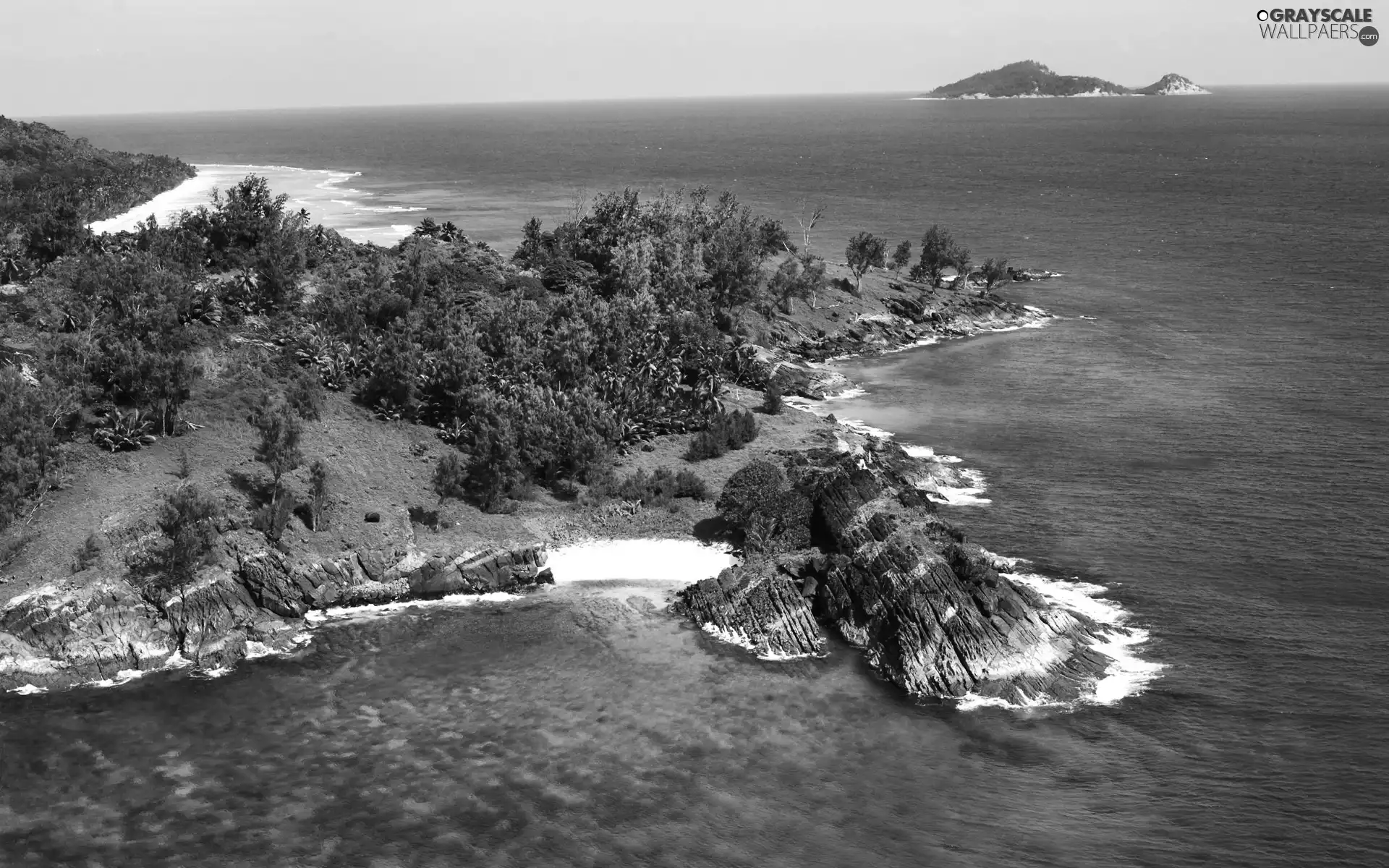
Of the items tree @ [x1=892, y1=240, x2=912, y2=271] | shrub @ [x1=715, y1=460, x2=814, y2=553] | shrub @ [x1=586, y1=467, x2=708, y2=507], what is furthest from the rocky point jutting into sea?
tree @ [x1=892, y1=240, x2=912, y2=271]

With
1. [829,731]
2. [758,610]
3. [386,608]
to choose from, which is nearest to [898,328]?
[758,610]

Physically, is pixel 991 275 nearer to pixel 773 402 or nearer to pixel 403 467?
pixel 773 402

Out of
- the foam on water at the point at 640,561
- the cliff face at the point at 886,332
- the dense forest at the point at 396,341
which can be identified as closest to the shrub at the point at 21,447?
the dense forest at the point at 396,341

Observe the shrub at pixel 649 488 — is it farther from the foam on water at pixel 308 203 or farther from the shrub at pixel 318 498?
the foam on water at pixel 308 203

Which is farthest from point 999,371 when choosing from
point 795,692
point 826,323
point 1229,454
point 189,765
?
point 189,765

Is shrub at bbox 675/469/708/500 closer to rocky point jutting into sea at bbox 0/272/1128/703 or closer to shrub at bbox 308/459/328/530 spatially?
rocky point jutting into sea at bbox 0/272/1128/703

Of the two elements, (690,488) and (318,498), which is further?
(690,488)
